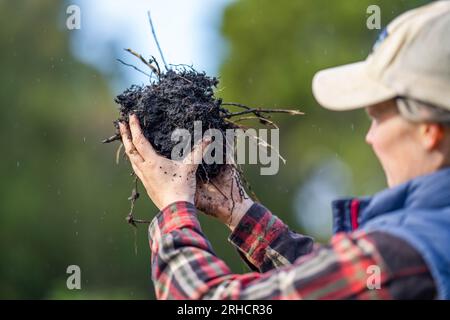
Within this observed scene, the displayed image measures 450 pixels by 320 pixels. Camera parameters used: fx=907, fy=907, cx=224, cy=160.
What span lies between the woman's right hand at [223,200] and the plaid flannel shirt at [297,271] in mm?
524

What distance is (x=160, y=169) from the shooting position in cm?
262

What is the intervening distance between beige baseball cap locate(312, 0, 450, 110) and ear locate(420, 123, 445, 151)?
0.06 metres

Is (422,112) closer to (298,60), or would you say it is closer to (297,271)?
(297,271)

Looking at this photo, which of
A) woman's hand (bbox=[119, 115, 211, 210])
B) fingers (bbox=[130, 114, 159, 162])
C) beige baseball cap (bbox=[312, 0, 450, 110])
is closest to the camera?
beige baseball cap (bbox=[312, 0, 450, 110])

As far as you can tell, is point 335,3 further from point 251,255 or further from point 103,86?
point 251,255

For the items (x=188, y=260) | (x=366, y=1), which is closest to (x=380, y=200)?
(x=188, y=260)

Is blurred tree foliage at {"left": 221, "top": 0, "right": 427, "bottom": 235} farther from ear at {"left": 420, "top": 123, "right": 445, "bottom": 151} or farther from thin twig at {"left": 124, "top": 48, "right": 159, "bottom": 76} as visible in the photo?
ear at {"left": 420, "top": 123, "right": 445, "bottom": 151}

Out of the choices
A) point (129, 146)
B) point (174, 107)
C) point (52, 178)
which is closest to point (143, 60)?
point (174, 107)

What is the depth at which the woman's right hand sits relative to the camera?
116 inches

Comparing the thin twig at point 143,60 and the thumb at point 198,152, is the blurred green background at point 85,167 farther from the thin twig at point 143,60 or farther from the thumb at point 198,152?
the thumb at point 198,152

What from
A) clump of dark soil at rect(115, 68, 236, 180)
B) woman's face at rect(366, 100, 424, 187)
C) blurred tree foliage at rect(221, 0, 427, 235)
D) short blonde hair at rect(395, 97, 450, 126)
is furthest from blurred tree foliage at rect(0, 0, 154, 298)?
short blonde hair at rect(395, 97, 450, 126)

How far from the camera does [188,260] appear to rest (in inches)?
85.6

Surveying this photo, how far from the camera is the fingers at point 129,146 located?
2753mm

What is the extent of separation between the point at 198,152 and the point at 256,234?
1.04ft
